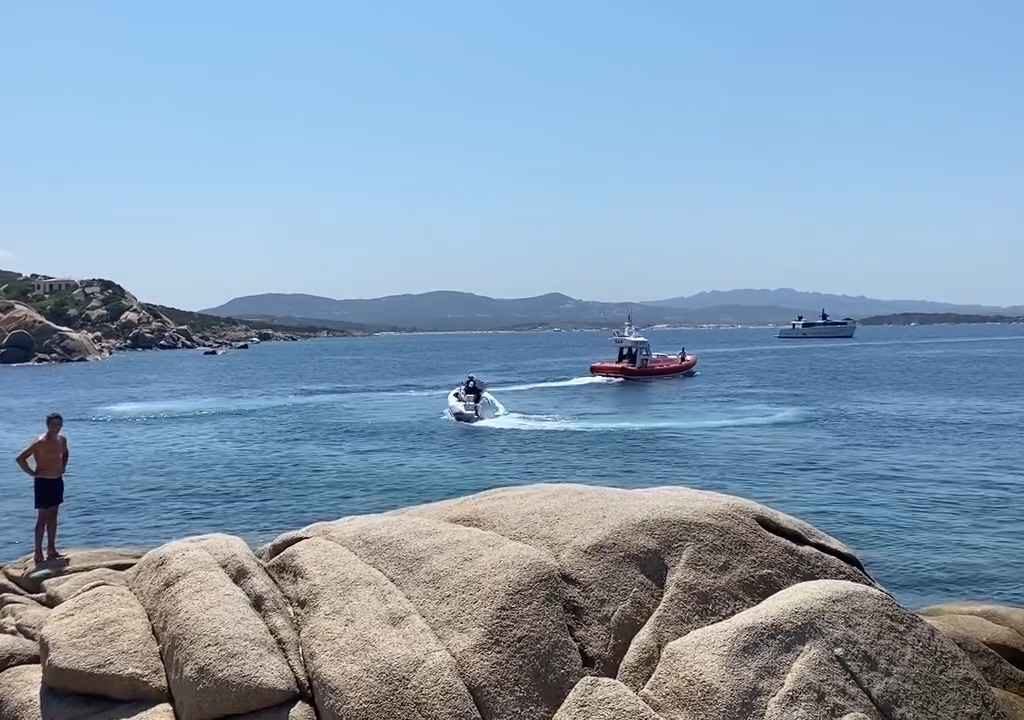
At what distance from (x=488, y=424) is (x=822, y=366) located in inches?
2438

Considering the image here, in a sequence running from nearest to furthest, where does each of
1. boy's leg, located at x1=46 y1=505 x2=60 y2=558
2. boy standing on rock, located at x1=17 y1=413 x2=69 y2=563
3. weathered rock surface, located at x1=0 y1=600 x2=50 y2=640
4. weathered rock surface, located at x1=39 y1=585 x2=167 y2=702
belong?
weathered rock surface, located at x1=39 y1=585 x2=167 y2=702 < weathered rock surface, located at x1=0 y1=600 x2=50 y2=640 < boy's leg, located at x1=46 y1=505 x2=60 y2=558 < boy standing on rock, located at x1=17 y1=413 x2=69 y2=563

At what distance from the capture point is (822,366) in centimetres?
10544

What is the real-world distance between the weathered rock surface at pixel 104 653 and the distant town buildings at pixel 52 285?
18351 centimetres

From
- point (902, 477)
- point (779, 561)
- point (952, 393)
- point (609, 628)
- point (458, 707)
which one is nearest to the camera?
point (458, 707)

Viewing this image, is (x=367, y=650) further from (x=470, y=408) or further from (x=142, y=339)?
(x=142, y=339)

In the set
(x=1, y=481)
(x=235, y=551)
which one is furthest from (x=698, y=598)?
(x=1, y=481)

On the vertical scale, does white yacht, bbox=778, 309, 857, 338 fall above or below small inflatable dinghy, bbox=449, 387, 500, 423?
above

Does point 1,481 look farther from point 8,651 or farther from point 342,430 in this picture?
point 8,651

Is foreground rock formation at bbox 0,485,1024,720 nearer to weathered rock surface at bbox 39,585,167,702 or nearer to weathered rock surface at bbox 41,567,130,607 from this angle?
weathered rock surface at bbox 39,585,167,702

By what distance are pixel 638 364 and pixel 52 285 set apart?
454 ft

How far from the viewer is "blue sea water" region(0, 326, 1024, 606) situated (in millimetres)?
27047

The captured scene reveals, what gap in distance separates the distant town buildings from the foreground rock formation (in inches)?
7241

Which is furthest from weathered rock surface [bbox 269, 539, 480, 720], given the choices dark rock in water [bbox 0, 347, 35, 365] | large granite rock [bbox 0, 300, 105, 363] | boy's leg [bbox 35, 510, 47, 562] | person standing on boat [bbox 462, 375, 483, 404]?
dark rock in water [bbox 0, 347, 35, 365]

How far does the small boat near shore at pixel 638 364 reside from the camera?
8181cm
